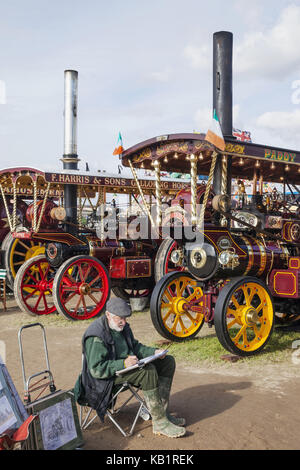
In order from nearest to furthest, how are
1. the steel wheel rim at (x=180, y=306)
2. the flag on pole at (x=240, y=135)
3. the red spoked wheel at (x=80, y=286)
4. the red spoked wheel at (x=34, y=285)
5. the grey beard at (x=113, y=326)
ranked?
the grey beard at (x=113, y=326) < the steel wheel rim at (x=180, y=306) < the red spoked wheel at (x=80, y=286) < the red spoked wheel at (x=34, y=285) < the flag on pole at (x=240, y=135)

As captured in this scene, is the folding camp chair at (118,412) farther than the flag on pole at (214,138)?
No

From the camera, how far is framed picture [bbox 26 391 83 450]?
2.54m

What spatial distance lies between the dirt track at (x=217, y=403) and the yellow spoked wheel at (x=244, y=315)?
0.80ft

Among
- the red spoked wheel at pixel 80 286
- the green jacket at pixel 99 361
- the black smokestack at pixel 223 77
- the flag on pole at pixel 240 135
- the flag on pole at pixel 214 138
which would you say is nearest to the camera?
the green jacket at pixel 99 361

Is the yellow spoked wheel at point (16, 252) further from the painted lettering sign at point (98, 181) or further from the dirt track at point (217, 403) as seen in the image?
the dirt track at point (217, 403)

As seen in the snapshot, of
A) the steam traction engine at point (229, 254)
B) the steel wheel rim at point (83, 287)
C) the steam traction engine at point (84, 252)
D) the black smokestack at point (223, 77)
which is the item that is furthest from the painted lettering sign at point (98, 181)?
the steam traction engine at point (229, 254)

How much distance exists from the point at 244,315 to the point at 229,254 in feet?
2.14

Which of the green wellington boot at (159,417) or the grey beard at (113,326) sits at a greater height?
the grey beard at (113,326)

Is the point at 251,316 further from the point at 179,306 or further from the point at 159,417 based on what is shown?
the point at 159,417

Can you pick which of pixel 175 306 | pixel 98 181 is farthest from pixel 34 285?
pixel 175 306

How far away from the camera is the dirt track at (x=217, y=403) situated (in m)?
2.96

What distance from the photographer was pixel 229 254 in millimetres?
4945

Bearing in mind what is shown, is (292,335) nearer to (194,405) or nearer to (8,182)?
(194,405)
